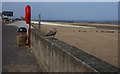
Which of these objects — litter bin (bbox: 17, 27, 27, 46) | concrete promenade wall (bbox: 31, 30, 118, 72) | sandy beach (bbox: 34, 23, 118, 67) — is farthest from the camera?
litter bin (bbox: 17, 27, 27, 46)

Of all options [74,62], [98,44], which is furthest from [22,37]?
[74,62]

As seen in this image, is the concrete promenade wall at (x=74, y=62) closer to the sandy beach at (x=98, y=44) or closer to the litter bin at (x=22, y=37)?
the sandy beach at (x=98, y=44)

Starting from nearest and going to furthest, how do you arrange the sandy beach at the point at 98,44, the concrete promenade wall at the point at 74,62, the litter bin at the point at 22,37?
the concrete promenade wall at the point at 74,62, the sandy beach at the point at 98,44, the litter bin at the point at 22,37

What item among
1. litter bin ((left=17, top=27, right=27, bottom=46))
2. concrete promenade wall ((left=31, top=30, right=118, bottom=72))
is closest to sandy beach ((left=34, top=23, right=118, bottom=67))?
concrete promenade wall ((left=31, top=30, right=118, bottom=72))

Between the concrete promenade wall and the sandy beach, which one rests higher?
the concrete promenade wall

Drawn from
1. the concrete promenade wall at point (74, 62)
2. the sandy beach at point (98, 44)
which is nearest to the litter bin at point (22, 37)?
the sandy beach at point (98, 44)

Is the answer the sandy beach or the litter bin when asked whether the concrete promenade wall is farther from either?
the litter bin

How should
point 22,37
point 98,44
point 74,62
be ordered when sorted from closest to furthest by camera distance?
point 74,62 < point 22,37 < point 98,44

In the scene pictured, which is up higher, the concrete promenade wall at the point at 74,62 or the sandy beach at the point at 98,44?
the concrete promenade wall at the point at 74,62

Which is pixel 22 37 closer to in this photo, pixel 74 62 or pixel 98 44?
pixel 98 44

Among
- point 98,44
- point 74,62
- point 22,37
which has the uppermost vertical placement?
point 22,37

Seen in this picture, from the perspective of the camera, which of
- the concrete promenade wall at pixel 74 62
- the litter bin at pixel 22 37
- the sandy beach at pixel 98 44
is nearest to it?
the concrete promenade wall at pixel 74 62

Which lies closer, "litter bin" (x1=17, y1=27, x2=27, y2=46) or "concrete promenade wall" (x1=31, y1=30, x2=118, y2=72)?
"concrete promenade wall" (x1=31, y1=30, x2=118, y2=72)

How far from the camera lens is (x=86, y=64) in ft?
9.39
